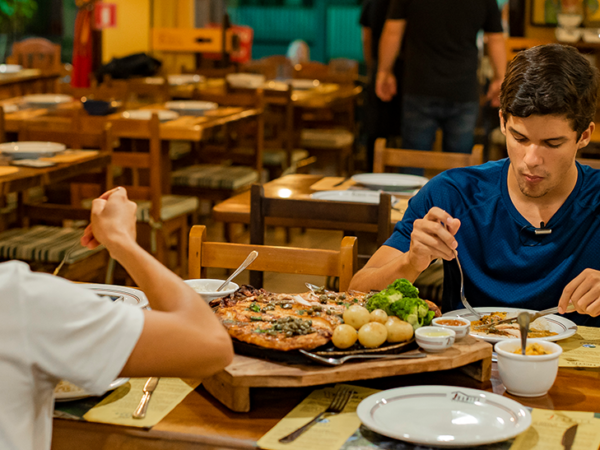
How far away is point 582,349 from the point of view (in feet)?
4.62

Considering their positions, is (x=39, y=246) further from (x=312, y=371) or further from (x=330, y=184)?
(x=312, y=371)

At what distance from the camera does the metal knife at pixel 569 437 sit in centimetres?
102

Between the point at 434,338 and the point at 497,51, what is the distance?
331 cm

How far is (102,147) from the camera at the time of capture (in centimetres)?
355

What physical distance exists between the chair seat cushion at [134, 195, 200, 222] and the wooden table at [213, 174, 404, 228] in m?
0.92

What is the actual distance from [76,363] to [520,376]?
2.20ft

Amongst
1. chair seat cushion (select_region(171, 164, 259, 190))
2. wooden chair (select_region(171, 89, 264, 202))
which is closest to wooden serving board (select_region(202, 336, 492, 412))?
wooden chair (select_region(171, 89, 264, 202))

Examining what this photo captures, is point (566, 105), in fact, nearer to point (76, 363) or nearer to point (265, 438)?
point (265, 438)

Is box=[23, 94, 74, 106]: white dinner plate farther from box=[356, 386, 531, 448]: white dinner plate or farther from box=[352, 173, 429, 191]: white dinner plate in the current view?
box=[356, 386, 531, 448]: white dinner plate

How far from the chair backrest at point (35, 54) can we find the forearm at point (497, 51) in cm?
494

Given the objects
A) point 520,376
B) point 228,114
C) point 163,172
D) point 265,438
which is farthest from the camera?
point 228,114

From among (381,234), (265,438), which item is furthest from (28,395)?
(381,234)

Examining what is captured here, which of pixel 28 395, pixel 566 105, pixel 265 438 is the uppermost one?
pixel 566 105

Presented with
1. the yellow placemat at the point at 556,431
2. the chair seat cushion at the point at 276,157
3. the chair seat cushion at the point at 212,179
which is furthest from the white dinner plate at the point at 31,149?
the yellow placemat at the point at 556,431
